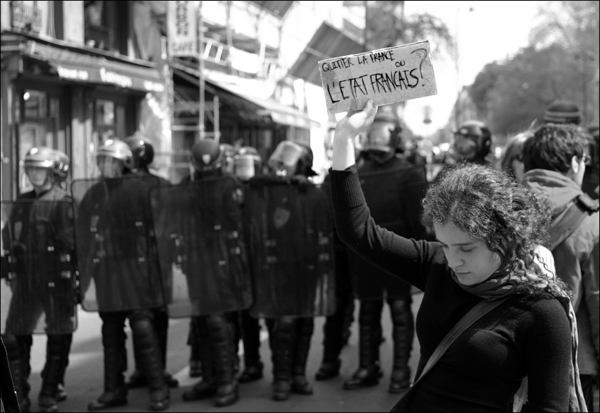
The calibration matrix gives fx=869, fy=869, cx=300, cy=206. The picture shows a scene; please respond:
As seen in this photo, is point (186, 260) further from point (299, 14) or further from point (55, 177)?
point (299, 14)

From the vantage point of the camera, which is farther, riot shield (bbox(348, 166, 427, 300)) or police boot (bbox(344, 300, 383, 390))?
police boot (bbox(344, 300, 383, 390))

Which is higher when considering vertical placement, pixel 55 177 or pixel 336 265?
pixel 55 177

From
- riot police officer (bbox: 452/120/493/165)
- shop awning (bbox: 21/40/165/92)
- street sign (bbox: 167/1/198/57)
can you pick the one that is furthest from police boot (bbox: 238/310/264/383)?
street sign (bbox: 167/1/198/57)

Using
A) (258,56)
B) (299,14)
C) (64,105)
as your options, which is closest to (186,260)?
(64,105)

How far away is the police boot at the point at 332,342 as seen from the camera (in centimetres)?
673

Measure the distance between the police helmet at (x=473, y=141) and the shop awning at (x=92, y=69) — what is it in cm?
695

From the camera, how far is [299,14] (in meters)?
30.5

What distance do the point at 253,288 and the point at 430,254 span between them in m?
3.75

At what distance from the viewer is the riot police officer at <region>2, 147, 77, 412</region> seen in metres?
5.86

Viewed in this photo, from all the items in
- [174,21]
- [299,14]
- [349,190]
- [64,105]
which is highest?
[299,14]

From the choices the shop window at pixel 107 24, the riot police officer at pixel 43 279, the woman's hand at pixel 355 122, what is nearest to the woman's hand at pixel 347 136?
the woman's hand at pixel 355 122

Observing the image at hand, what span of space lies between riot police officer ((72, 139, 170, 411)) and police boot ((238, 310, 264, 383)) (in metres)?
0.87

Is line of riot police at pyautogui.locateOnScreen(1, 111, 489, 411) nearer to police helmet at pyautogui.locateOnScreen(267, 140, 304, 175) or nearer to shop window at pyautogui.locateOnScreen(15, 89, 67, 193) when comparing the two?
police helmet at pyautogui.locateOnScreen(267, 140, 304, 175)

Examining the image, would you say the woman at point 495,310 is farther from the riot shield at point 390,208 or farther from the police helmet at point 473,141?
the police helmet at point 473,141
